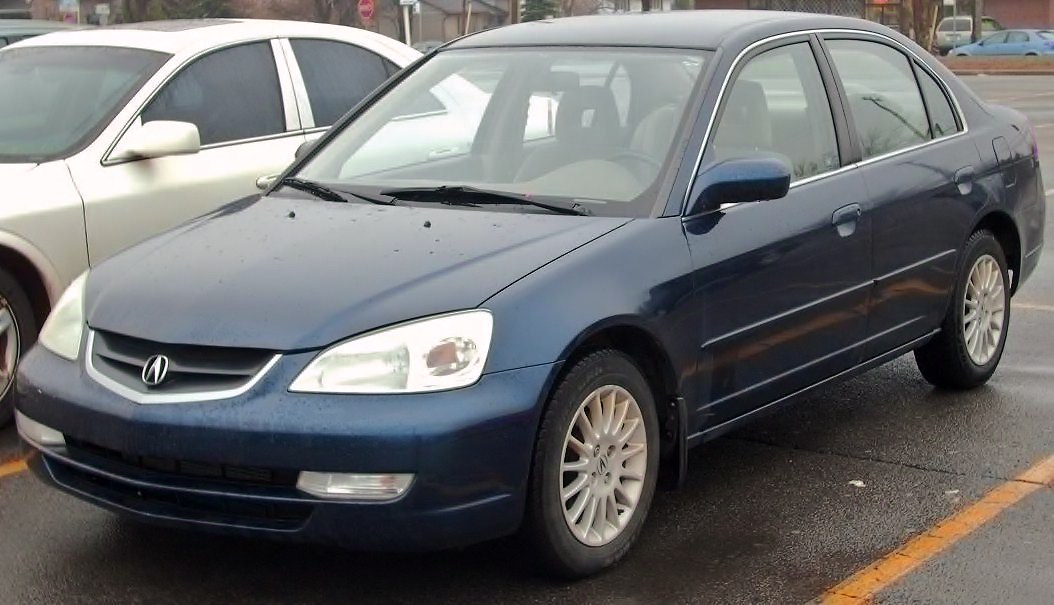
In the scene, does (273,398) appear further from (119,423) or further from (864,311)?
(864,311)

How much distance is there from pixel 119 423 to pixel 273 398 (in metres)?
0.46

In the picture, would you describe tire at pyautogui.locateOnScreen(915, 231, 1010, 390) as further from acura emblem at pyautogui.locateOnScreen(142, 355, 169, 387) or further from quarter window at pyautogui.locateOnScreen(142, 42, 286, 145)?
acura emblem at pyautogui.locateOnScreen(142, 355, 169, 387)

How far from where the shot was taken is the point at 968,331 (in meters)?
6.16

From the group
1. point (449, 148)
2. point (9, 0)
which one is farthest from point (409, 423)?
point (9, 0)

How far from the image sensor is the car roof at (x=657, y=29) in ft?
16.8

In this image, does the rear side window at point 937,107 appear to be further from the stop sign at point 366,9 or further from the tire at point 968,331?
the stop sign at point 366,9

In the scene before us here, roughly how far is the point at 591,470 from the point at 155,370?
4.09 feet

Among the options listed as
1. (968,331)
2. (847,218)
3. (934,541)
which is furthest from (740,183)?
(968,331)

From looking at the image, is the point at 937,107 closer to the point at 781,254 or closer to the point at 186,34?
the point at 781,254

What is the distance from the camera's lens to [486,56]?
546 centimetres

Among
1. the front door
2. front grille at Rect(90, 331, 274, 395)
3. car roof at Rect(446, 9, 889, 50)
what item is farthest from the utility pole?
front grille at Rect(90, 331, 274, 395)

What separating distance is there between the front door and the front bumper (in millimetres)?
933

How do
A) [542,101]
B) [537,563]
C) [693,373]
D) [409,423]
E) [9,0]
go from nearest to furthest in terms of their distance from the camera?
[409,423], [537,563], [693,373], [542,101], [9,0]

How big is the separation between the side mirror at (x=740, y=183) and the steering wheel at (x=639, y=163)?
0.16 meters
